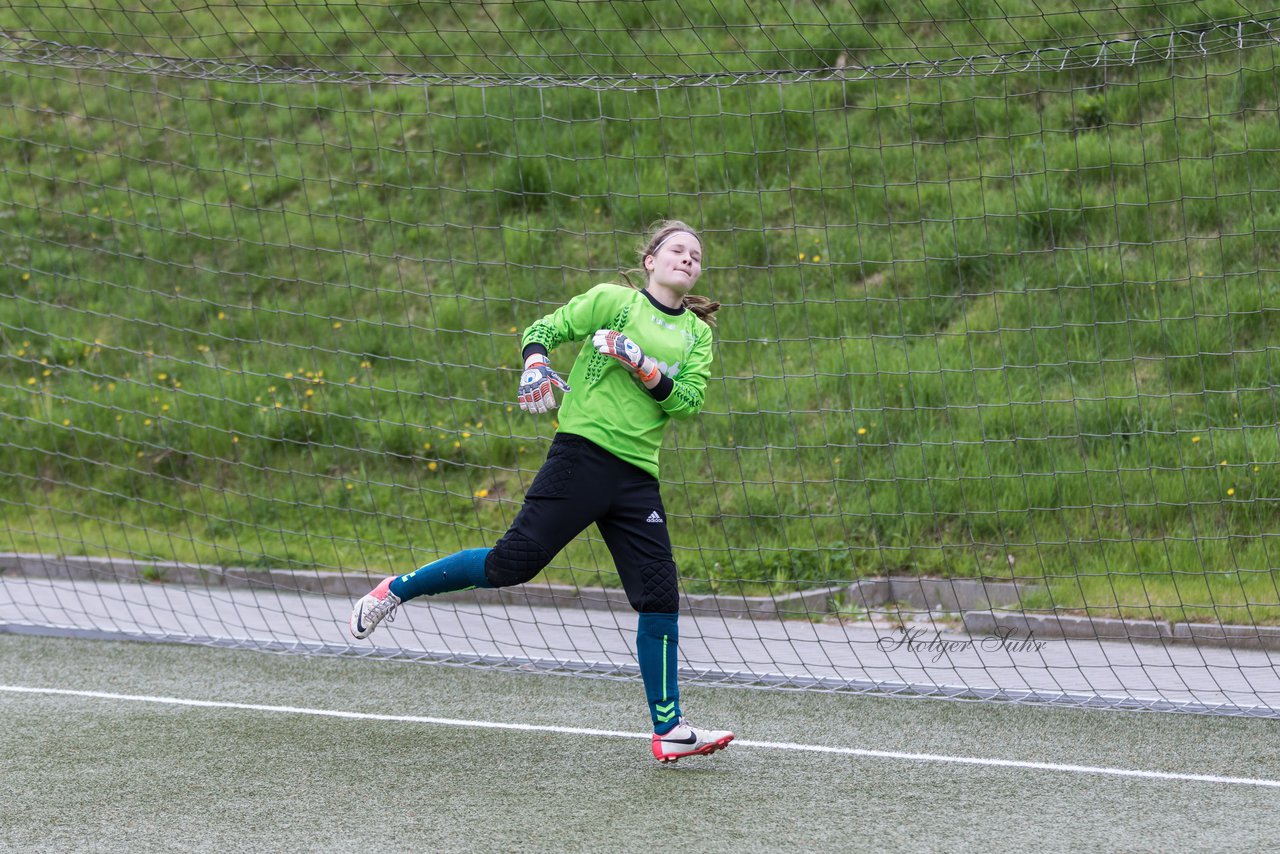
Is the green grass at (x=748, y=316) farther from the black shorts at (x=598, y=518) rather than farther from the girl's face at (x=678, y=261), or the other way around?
the black shorts at (x=598, y=518)

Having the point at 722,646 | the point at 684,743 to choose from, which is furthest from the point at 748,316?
the point at 684,743

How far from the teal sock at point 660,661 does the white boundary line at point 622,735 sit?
1.65 feet

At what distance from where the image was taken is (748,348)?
7.74 metres

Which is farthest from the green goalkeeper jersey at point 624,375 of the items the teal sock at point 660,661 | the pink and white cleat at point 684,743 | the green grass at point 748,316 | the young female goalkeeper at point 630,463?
the green grass at point 748,316

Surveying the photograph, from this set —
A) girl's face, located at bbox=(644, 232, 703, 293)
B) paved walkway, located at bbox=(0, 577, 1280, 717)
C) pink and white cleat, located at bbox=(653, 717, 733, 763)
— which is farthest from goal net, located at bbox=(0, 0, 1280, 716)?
girl's face, located at bbox=(644, 232, 703, 293)

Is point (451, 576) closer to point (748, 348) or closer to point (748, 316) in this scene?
point (748, 348)

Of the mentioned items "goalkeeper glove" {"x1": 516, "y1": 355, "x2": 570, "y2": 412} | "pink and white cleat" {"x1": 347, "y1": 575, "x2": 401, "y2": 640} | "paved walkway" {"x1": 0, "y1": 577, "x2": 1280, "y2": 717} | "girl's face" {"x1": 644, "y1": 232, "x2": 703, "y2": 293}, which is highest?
"girl's face" {"x1": 644, "y1": 232, "x2": 703, "y2": 293}

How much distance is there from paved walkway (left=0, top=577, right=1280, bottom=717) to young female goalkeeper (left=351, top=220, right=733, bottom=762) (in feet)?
4.22

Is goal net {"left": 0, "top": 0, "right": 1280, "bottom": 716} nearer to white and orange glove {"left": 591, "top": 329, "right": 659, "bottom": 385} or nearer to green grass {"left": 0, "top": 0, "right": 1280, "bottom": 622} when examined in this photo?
green grass {"left": 0, "top": 0, "right": 1280, "bottom": 622}

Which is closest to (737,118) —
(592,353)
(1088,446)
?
(1088,446)

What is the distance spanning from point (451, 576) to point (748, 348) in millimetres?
3651

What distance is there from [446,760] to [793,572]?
112 inches

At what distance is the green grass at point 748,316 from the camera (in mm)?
6957

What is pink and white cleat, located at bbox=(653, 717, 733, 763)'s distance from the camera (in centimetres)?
427
